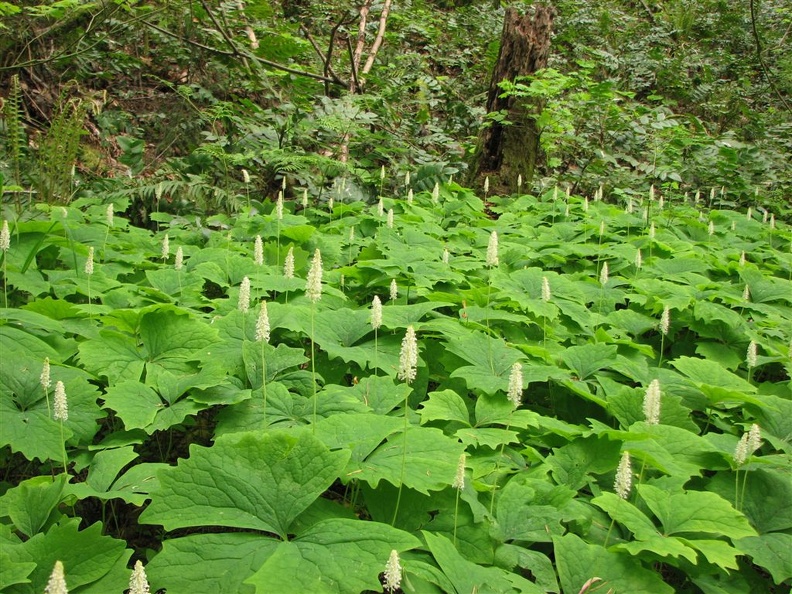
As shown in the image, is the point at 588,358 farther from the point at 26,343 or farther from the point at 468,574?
the point at 26,343

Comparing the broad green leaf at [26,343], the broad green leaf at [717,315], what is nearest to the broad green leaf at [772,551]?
the broad green leaf at [717,315]

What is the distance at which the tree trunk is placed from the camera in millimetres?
6285

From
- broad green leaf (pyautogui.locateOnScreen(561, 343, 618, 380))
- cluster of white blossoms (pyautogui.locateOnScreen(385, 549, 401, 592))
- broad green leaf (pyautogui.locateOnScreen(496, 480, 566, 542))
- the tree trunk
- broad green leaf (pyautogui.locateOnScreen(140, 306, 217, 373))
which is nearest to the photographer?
cluster of white blossoms (pyautogui.locateOnScreen(385, 549, 401, 592))

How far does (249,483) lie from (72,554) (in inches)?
16.9

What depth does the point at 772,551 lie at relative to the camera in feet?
5.55

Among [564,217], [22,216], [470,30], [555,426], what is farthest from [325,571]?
[470,30]

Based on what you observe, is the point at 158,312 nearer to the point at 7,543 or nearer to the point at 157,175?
the point at 7,543

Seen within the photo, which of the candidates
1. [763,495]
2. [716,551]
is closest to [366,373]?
[716,551]

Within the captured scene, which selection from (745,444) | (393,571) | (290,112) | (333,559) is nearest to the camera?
(393,571)

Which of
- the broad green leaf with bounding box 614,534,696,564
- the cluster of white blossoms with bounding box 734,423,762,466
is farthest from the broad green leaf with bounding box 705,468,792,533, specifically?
the broad green leaf with bounding box 614,534,696,564

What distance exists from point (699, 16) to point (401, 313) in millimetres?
13495

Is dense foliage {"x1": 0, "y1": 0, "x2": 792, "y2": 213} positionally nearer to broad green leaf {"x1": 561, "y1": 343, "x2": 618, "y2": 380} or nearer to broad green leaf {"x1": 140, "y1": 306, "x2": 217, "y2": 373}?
broad green leaf {"x1": 140, "y1": 306, "x2": 217, "y2": 373}

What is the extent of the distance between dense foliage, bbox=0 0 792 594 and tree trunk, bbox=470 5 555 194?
243 mm

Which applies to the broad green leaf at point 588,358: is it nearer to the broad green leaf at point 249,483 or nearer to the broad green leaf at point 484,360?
the broad green leaf at point 484,360
